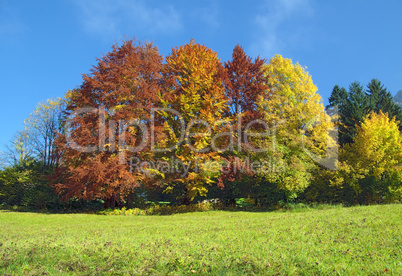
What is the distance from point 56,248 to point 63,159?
53.9ft

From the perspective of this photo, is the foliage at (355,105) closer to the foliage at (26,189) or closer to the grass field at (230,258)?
the grass field at (230,258)

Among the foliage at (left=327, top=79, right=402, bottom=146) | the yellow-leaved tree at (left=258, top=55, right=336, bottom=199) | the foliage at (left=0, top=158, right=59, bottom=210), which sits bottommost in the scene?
the foliage at (left=0, top=158, right=59, bottom=210)

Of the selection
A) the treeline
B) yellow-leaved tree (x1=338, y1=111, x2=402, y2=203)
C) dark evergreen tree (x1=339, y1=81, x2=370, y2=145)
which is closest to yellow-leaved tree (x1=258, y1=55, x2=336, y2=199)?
the treeline

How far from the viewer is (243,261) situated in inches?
209

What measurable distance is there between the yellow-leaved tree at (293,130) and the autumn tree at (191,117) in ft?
12.7

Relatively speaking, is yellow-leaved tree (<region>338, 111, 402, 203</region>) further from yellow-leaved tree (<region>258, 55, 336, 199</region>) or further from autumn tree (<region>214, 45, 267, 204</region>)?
autumn tree (<region>214, 45, 267, 204</region>)

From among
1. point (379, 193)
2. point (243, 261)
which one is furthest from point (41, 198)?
point (379, 193)

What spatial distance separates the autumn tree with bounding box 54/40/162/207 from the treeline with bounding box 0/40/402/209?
0.08 meters

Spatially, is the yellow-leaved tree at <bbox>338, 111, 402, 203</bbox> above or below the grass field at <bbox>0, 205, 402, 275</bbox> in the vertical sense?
above

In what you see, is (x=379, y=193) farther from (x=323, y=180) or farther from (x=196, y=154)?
(x=196, y=154)


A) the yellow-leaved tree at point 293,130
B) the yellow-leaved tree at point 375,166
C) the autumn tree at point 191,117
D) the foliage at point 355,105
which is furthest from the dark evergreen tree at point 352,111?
the autumn tree at point 191,117

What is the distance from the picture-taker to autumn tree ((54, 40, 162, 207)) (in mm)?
19844

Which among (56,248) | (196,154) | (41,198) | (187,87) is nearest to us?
(56,248)

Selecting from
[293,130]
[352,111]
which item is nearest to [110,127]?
[293,130]
